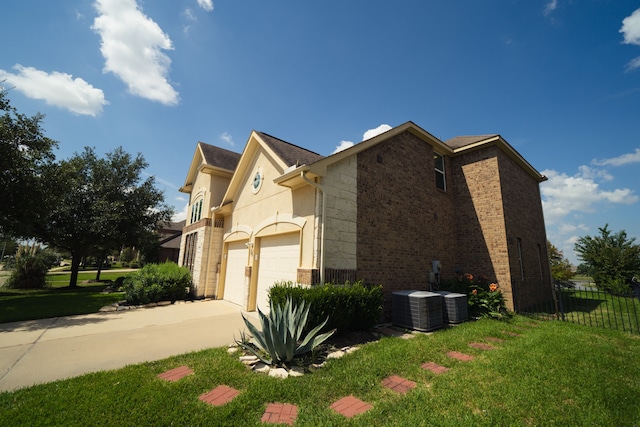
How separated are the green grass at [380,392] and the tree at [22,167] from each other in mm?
10840

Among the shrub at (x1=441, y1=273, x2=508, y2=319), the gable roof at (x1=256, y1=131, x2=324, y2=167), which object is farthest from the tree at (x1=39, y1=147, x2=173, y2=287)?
the shrub at (x1=441, y1=273, x2=508, y2=319)

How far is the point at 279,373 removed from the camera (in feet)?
14.1

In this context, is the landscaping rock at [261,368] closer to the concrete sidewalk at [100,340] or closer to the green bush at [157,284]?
the concrete sidewalk at [100,340]

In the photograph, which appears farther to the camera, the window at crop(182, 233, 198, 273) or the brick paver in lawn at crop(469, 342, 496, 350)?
the window at crop(182, 233, 198, 273)

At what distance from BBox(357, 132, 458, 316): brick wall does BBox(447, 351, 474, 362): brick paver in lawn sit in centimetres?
301

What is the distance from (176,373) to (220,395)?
3.89 feet

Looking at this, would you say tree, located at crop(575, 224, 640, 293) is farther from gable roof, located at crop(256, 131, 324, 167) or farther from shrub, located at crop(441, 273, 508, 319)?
gable roof, located at crop(256, 131, 324, 167)

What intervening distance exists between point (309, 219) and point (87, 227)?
54.8ft

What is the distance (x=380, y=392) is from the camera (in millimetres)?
3736

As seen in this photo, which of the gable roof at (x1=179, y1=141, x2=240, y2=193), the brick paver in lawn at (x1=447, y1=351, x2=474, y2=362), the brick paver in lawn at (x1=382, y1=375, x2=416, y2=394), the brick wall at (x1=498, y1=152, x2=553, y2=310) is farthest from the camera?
the gable roof at (x1=179, y1=141, x2=240, y2=193)

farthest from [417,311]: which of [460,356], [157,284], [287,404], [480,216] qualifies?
[157,284]

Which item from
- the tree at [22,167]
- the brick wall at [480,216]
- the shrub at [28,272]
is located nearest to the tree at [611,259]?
the brick wall at [480,216]

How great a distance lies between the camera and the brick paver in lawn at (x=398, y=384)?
12.6 ft

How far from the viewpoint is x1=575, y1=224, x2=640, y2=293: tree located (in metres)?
16.6
